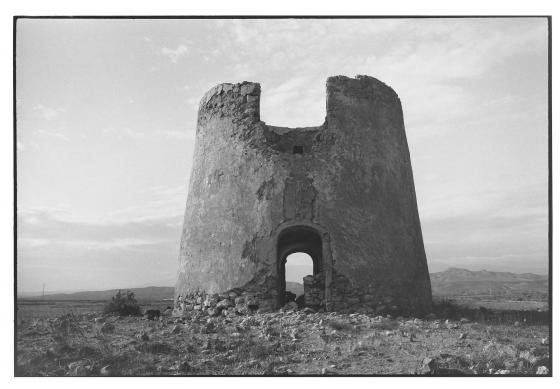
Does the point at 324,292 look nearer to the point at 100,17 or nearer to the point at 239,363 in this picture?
the point at 239,363

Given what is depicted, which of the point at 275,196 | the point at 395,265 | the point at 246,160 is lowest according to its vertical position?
the point at 395,265

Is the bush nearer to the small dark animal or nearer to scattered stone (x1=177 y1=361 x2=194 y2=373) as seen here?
the small dark animal

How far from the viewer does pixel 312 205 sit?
9.76 metres

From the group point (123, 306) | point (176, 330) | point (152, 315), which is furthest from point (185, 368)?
point (123, 306)

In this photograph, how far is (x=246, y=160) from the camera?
10266mm

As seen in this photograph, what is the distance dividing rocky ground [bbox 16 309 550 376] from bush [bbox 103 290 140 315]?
7.84ft

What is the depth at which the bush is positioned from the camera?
11.3 metres

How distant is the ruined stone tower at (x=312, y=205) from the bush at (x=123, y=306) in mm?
1287

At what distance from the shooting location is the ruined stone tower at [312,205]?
9539 mm

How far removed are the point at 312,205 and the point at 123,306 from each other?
4795mm

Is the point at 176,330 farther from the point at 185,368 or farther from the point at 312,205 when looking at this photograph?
the point at 312,205

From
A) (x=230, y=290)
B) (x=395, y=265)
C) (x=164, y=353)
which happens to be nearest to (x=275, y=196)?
(x=230, y=290)

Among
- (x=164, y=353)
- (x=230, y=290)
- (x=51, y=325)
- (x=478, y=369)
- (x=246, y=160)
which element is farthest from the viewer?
(x=246, y=160)

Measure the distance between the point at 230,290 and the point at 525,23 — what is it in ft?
21.0
